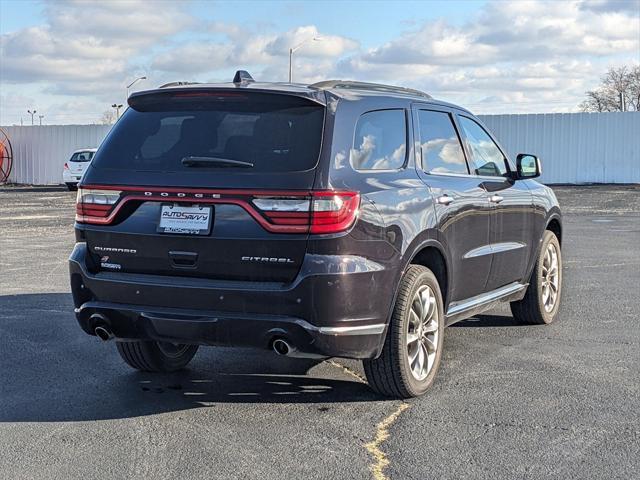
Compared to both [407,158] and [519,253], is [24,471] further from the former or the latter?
[519,253]

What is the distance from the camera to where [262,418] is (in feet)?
16.3

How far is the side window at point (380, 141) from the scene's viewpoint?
16.5 feet

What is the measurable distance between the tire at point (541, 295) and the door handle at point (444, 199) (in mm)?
1996

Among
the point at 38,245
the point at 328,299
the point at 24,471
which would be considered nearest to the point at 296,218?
the point at 328,299

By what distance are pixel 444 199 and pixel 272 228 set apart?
4.95 feet

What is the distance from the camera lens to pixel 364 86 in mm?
5621

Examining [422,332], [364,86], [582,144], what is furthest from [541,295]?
[582,144]

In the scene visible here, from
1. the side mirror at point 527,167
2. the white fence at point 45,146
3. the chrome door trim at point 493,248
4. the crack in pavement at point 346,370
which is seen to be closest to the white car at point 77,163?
the white fence at point 45,146

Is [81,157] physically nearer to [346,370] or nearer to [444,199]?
[346,370]

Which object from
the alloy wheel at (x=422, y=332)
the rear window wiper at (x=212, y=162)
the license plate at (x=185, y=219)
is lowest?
the alloy wheel at (x=422, y=332)

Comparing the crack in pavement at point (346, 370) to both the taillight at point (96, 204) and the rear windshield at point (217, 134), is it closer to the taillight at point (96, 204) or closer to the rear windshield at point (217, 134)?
the rear windshield at point (217, 134)

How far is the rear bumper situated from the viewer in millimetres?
4602

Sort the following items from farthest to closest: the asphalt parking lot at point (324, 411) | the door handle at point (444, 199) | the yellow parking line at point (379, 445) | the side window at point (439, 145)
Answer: the side window at point (439, 145) < the door handle at point (444, 199) < the asphalt parking lot at point (324, 411) < the yellow parking line at point (379, 445)

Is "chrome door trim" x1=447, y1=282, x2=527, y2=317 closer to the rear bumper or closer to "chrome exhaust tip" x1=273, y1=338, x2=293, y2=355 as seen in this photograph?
the rear bumper
